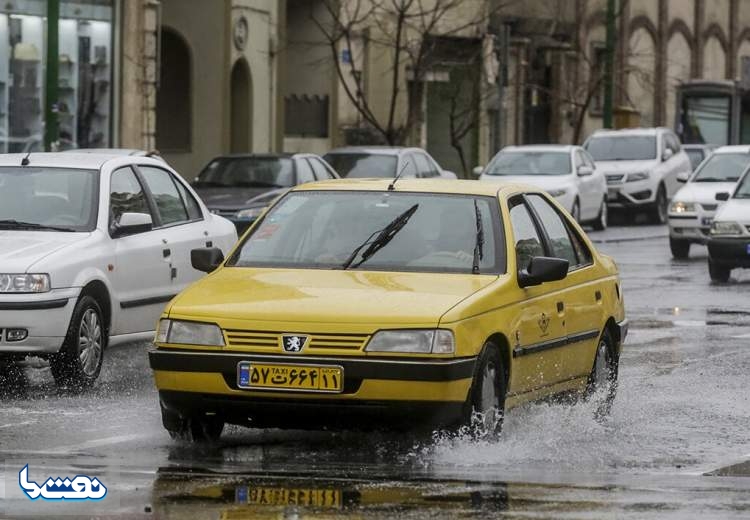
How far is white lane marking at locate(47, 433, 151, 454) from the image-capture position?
10.1 metres

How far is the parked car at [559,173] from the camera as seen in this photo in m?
35.0

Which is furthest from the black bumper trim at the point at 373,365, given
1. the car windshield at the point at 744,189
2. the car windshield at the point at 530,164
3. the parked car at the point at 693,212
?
the car windshield at the point at 530,164

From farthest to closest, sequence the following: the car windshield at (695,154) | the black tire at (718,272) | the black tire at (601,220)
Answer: the car windshield at (695,154)
the black tire at (601,220)
the black tire at (718,272)

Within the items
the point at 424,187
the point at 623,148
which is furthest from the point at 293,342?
the point at 623,148

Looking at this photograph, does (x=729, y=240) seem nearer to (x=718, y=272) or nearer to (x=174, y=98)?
(x=718, y=272)

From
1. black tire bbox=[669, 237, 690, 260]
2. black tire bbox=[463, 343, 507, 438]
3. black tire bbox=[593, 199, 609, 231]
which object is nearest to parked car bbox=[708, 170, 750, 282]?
black tire bbox=[669, 237, 690, 260]

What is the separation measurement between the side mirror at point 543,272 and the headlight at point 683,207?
18.5 metres

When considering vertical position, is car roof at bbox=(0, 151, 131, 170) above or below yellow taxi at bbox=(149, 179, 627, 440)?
above

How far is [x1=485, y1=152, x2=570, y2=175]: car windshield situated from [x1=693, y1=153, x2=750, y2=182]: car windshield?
4.75m

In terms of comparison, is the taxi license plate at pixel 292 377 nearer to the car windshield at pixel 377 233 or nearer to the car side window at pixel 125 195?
the car windshield at pixel 377 233

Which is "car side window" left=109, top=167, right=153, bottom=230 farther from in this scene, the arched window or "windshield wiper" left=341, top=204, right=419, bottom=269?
the arched window

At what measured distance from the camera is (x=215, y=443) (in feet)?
33.7

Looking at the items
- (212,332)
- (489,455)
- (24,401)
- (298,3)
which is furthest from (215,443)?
(298,3)

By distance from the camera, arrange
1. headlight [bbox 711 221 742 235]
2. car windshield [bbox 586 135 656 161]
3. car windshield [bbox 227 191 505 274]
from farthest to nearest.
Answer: car windshield [bbox 586 135 656 161]
headlight [bbox 711 221 742 235]
car windshield [bbox 227 191 505 274]
